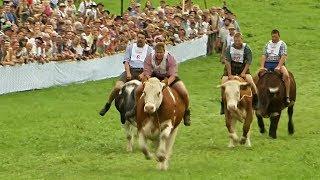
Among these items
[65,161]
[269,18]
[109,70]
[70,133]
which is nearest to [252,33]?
[269,18]

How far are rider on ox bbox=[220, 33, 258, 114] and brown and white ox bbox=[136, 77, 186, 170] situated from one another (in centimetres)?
405

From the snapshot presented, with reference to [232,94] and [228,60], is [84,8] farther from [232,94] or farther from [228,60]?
[232,94]

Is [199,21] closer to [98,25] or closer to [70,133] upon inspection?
[98,25]

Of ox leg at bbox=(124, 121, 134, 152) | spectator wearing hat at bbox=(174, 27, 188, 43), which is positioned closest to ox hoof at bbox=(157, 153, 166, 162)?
ox leg at bbox=(124, 121, 134, 152)

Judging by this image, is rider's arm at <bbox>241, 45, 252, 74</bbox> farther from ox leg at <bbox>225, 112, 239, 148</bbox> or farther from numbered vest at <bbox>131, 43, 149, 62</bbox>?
numbered vest at <bbox>131, 43, 149, 62</bbox>

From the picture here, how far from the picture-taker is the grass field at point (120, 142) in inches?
677

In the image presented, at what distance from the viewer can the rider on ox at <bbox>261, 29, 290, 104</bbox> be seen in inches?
909

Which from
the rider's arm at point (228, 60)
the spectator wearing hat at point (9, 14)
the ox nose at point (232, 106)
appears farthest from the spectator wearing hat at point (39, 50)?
the ox nose at point (232, 106)

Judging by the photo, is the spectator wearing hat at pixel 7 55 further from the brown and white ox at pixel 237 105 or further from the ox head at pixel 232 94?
the ox head at pixel 232 94

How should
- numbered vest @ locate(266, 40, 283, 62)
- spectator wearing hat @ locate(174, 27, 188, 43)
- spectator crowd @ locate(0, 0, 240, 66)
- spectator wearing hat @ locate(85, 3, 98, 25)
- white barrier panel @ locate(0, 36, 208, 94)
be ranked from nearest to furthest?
numbered vest @ locate(266, 40, 283, 62) → white barrier panel @ locate(0, 36, 208, 94) → spectator crowd @ locate(0, 0, 240, 66) → spectator wearing hat @ locate(85, 3, 98, 25) → spectator wearing hat @ locate(174, 27, 188, 43)

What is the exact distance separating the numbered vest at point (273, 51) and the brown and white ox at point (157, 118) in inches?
257

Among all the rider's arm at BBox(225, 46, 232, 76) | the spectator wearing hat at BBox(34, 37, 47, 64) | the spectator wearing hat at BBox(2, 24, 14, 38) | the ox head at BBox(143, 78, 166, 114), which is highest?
the ox head at BBox(143, 78, 166, 114)

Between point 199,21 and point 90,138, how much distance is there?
20.8m

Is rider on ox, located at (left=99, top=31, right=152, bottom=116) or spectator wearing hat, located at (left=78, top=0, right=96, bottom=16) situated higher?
rider on ox, located at (left=99, top=31, right=152, bottom=116)
